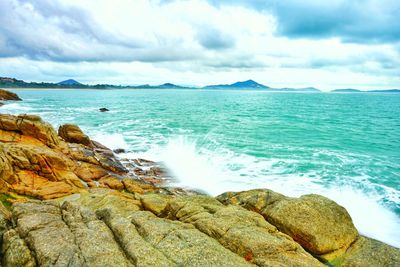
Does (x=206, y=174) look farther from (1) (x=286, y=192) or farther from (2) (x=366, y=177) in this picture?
(2) (x=366, y=177)

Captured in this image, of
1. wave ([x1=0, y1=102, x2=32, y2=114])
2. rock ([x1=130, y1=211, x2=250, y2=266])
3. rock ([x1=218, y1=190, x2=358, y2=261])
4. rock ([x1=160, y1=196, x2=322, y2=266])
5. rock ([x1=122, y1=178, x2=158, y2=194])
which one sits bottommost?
rock ([x1=122, y1=178, x2=158, y2=194])

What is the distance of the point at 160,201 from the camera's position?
1490 cm

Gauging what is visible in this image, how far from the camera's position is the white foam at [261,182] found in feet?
61.0

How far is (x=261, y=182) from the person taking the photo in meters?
25.1

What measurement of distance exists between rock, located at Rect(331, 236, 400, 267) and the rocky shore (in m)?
0.04

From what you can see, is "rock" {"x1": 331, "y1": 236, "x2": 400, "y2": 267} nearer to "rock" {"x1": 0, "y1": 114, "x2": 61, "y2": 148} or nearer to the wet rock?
the wet rock

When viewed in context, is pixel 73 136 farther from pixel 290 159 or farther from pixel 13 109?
pixel 13 109

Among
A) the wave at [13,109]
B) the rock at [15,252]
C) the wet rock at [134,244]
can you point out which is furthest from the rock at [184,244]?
the wave at [13,109]

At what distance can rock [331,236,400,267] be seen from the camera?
11.3 metres

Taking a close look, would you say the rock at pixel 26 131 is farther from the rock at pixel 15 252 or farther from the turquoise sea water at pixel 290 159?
the rock at pixel 15 252

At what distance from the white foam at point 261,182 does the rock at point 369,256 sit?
5120mm

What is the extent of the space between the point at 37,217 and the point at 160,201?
571cm

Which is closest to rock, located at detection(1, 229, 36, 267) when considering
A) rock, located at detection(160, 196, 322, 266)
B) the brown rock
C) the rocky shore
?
the rocky shore

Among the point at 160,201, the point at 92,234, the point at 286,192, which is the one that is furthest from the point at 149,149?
the point at 92,234
